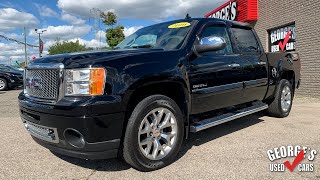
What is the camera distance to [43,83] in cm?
344

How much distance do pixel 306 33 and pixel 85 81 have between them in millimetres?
9173

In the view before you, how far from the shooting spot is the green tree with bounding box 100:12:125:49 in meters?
37.8

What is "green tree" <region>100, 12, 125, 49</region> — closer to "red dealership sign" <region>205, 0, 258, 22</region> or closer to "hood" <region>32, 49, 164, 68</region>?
"red dealership sign" <region>205, 0, 258, 22</region>

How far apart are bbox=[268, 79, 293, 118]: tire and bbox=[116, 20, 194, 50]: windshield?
9.21 feet

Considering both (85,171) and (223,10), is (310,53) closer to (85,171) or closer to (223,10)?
(223,10)

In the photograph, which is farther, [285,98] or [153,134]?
[285,98]

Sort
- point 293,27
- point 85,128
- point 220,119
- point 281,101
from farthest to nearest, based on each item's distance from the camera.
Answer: point 293,27
point 281,101
point 220,119
point 85,128

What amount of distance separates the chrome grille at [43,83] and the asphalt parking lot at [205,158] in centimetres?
92

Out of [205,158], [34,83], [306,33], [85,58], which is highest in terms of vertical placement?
[306,33]

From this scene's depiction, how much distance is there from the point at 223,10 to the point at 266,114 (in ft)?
34.3

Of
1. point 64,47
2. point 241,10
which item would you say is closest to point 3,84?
point 241,10

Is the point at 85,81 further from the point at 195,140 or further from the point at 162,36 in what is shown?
the point at 195,140

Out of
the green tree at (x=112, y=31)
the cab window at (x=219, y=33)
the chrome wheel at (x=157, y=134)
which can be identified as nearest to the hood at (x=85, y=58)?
the chrome wheel at (x=157, y=134)

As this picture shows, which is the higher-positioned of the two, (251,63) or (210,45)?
(210,45)
